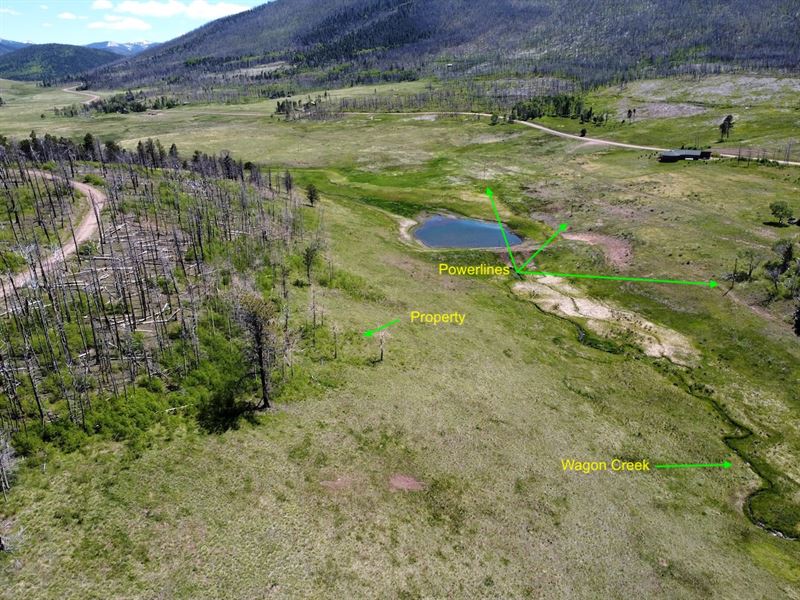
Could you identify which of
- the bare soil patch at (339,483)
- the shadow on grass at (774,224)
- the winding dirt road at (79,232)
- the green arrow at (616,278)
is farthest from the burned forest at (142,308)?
the shadow on grass at (774,224)

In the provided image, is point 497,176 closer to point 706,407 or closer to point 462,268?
point 462,268

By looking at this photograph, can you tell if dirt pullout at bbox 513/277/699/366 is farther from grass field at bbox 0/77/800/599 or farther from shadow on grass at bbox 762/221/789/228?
shadow on grass at bbox 762/221/789/228

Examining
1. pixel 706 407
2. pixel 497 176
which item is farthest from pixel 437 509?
pixel 497 176

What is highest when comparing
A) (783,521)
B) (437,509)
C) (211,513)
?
(211,513)

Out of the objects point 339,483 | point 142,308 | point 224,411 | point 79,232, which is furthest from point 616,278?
point 79,232

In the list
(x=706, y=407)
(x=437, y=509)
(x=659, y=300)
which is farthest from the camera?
(x=659, y=300)

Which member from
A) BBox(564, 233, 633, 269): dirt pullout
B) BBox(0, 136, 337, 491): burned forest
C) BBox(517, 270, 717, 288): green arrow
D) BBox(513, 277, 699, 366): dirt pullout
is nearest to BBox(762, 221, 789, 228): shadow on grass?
BBox(564, 233, 633, 269): dirt pullout

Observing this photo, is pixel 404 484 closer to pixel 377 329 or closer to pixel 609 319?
pixel 377 329
